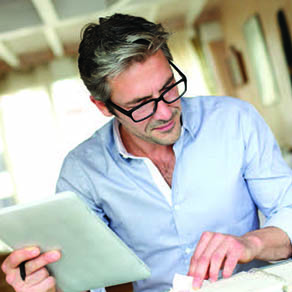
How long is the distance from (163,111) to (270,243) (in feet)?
1.61

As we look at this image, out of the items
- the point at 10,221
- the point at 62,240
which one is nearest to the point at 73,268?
the point at 62,240

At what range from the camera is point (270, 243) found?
1.25 m

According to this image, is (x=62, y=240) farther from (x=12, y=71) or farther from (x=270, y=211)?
(x=12, y=71)

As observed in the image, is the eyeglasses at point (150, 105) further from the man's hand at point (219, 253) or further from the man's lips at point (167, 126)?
the man's hand at point (219, 253)

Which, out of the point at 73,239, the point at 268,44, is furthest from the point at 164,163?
the point at 268,44

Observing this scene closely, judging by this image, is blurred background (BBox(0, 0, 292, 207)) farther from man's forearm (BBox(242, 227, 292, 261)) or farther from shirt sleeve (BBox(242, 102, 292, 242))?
man's forearm (BBox(242, 227, 292, 261))

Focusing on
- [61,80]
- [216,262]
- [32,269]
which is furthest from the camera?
[61,80]

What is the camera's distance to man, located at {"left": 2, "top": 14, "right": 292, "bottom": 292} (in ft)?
4.82

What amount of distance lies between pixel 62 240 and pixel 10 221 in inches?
5.1

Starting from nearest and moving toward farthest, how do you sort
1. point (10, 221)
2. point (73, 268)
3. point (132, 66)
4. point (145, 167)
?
point (10, 221) < point (73, 268) < point (132, 66) < point (145, 167)

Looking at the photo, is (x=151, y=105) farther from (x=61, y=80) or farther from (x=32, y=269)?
(x=61, y=80)

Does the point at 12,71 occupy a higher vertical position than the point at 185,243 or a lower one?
higher

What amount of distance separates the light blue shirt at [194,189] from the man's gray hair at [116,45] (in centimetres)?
28

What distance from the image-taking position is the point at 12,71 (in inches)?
309
